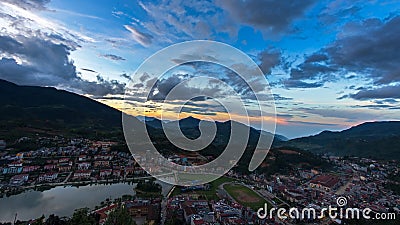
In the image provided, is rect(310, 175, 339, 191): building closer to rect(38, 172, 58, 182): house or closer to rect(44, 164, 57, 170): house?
rect(38, 172, 58, 182): house

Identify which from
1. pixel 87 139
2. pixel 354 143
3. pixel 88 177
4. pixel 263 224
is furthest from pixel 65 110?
pixel 354 143

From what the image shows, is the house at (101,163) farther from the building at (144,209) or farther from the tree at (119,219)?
the tree at (119,219)

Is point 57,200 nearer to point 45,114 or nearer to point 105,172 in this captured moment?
point 105,172

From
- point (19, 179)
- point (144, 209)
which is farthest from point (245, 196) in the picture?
point (19, 179)

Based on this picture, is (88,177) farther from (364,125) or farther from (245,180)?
(364,125)

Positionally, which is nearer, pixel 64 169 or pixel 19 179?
pixel 19 179

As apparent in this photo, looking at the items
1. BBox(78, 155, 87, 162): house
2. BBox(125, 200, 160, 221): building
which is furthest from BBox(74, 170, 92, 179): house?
BBox(125, 200, 160, 221): building

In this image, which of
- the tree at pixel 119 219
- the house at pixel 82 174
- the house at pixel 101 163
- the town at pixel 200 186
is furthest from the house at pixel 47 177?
the tree at pixel 119 219
